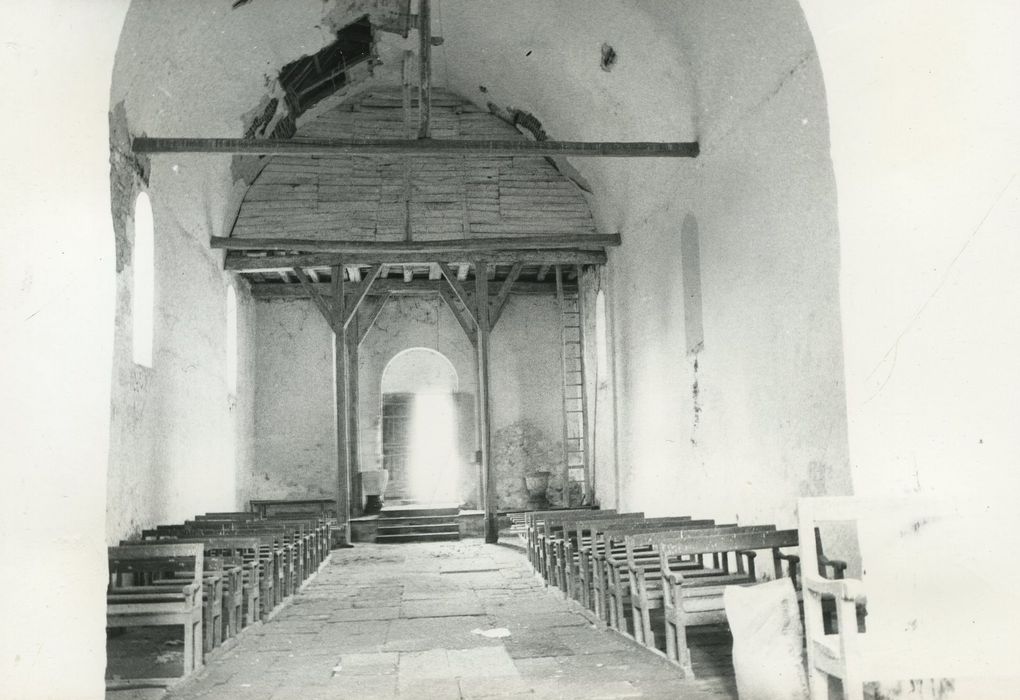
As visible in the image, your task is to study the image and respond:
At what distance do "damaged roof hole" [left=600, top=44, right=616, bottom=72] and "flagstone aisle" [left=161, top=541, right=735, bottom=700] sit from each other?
6.29 metres

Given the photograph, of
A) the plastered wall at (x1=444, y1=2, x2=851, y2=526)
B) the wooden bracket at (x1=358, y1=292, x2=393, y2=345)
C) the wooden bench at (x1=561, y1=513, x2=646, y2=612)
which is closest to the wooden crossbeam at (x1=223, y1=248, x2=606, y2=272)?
the plastered wall at (x1=444, y1=2, x2=851, y2=526)

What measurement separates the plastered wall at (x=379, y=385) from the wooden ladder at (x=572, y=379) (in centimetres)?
49

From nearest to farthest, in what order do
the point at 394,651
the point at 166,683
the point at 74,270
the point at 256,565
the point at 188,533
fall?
the point at 74,270 → the point at 166,683 → the point at 394,651 → the point at 256,565 → the point at 188,533

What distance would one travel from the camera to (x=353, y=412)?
16875 millimetres

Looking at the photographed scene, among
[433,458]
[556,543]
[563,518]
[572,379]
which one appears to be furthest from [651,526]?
[433,458]

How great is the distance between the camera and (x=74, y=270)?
3.12 m

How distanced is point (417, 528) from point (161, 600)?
9.64m

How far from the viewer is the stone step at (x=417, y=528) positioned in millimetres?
15630

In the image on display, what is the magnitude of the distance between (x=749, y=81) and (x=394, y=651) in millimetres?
5755

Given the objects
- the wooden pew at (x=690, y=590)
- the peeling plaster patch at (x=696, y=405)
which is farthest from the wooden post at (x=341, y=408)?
the wooden pew at (x=690, y=590)

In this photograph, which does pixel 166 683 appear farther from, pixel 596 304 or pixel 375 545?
pixel 596 304

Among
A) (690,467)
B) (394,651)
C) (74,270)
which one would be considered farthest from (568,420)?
(74,270)

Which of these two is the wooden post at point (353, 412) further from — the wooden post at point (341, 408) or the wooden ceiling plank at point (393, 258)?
the wooden ceiling plank at point (393, 258)

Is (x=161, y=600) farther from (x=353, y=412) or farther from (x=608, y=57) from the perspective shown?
(x=353, y=412)
